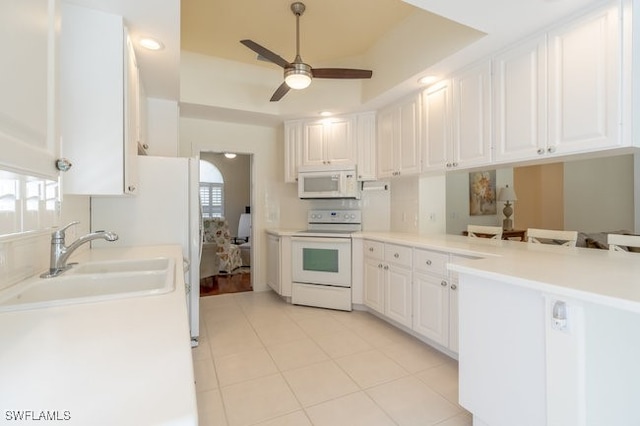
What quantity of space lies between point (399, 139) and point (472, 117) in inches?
35.8

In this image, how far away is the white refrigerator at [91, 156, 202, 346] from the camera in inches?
94.6

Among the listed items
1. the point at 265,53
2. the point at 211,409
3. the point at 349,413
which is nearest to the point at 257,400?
the point at 211,409

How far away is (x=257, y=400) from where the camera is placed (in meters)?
1.88

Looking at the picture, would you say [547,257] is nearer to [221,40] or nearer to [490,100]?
[490,100]

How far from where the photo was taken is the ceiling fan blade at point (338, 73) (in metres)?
2.68

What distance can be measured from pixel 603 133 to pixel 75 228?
10.6 feet

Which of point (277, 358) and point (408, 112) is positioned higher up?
point (408, 112)

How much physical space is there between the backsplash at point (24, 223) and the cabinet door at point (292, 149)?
2.70 meters

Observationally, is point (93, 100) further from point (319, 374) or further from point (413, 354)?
point (413, 354)

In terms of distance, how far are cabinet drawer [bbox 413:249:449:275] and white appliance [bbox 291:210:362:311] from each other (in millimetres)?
980

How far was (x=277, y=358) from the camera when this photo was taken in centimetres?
240

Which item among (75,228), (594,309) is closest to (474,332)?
(594,309)

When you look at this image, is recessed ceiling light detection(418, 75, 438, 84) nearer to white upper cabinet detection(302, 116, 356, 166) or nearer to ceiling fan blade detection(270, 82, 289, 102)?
white upper cabinet detection(302, 116, 356, 166)

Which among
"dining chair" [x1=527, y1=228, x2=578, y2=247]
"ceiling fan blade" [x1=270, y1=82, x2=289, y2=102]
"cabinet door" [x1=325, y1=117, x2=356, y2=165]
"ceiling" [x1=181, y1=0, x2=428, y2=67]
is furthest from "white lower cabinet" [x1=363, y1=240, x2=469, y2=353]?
"ceiling" [x1=181, y1=0, x2=428, y2=67]
